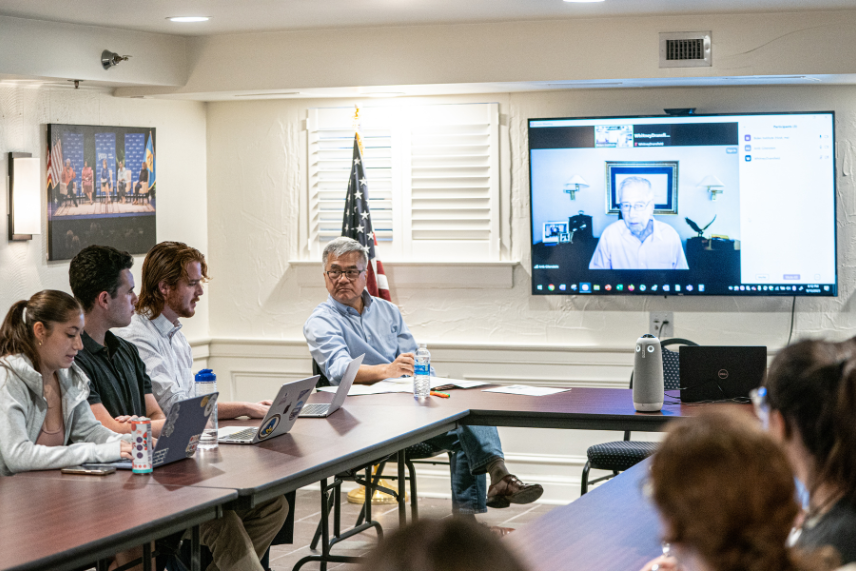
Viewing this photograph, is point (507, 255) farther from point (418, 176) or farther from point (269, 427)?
point (269, 427)

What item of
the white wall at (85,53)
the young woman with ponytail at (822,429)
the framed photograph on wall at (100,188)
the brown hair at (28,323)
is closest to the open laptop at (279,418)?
the brown hair at (28,323)

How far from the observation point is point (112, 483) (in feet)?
8.61

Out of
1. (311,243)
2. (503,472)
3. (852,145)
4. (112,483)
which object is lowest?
(503,472)

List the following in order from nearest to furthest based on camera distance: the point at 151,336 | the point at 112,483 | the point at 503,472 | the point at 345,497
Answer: the point at 112,483 → the point at 151,336 → the point at 503,472 → the point at 345,497

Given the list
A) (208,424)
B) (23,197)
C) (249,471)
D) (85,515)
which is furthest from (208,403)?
(23,197)

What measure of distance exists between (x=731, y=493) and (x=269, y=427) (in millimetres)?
2296

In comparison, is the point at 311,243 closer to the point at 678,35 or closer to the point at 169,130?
the point at 169,130

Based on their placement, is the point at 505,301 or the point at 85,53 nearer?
the point at 85,53

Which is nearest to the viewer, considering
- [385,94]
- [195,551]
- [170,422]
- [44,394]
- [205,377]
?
[195,551]

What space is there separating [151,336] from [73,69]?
1717mm

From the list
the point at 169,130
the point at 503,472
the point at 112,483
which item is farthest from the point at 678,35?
the point at 112,483

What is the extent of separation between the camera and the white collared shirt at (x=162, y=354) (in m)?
3.70

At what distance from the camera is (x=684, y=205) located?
516 centimetres

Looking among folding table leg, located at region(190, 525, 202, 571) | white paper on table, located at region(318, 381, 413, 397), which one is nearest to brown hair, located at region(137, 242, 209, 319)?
white paper on table, located at region(318, 381, 413, 397)
